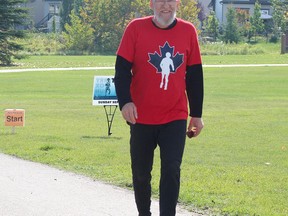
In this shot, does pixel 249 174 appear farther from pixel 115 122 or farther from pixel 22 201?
pixel 115 122

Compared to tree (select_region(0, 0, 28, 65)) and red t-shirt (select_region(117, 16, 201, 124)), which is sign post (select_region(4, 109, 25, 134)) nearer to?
red t-shirt (select_region(117, 16, 201, 124))

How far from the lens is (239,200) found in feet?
28.8

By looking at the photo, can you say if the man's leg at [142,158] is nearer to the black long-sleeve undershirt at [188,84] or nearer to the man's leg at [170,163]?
the man's leg at [170,163]

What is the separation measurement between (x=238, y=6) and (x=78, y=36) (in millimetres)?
32119

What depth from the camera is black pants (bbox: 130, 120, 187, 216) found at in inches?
264

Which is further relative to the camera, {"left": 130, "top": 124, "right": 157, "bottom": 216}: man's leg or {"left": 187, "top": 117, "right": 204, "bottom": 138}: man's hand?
{"left": 187, "top": 117, "right": 204, "bottom": 138}: man's hand

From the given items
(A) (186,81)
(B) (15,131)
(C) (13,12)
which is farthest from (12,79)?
(A) (186,81)

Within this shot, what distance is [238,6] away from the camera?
109 metres

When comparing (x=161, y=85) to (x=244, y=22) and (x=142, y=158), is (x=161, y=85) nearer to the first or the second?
(x=142, y=158)

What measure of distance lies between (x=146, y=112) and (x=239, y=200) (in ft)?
7.92

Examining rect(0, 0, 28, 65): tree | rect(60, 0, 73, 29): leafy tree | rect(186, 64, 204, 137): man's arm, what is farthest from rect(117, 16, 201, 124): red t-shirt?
rect(60, 0, 73, 29): leafy tree

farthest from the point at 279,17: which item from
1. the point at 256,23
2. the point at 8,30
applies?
the point at 8,30

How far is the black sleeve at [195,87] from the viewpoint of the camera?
273 inches

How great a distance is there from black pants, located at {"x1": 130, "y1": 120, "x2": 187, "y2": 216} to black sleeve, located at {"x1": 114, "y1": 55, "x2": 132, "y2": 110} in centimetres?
29
